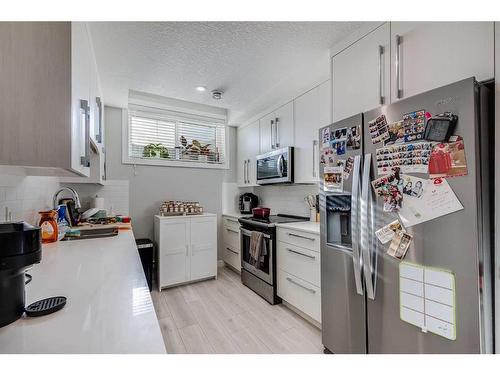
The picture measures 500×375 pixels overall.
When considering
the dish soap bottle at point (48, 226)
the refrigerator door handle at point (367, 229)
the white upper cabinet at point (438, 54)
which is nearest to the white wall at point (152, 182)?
the dish soap bottle at point (48, 226)

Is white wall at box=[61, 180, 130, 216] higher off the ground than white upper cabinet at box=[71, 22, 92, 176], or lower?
lower

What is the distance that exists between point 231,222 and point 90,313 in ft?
8.97

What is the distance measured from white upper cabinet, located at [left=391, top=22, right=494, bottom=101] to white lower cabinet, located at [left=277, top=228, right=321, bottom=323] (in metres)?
1.24

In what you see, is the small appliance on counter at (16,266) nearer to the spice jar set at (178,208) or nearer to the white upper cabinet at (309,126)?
the white upper cabinet at (309,126)

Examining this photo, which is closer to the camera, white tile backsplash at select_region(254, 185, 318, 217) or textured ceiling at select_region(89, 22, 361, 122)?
textured ceiling at select_region(89, 22, 361, 122)

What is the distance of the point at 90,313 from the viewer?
2.30ft

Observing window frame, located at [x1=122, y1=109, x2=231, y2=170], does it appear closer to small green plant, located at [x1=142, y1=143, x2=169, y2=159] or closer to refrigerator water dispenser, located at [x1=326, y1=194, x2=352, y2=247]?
small green plant, located at [x1=142, y1=143, x2=169, y2=159]

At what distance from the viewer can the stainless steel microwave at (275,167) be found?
2.61 meters

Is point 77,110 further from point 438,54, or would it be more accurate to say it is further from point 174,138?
point 174,138

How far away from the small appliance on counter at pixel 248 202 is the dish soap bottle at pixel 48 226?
2.35 meters

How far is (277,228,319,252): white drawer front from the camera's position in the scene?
1.96 meters

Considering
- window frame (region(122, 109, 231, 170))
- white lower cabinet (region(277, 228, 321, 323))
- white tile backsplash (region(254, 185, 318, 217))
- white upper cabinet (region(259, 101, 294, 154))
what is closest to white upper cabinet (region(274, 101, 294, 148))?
white upper cabinet (region(259, 101, 294, 154))
